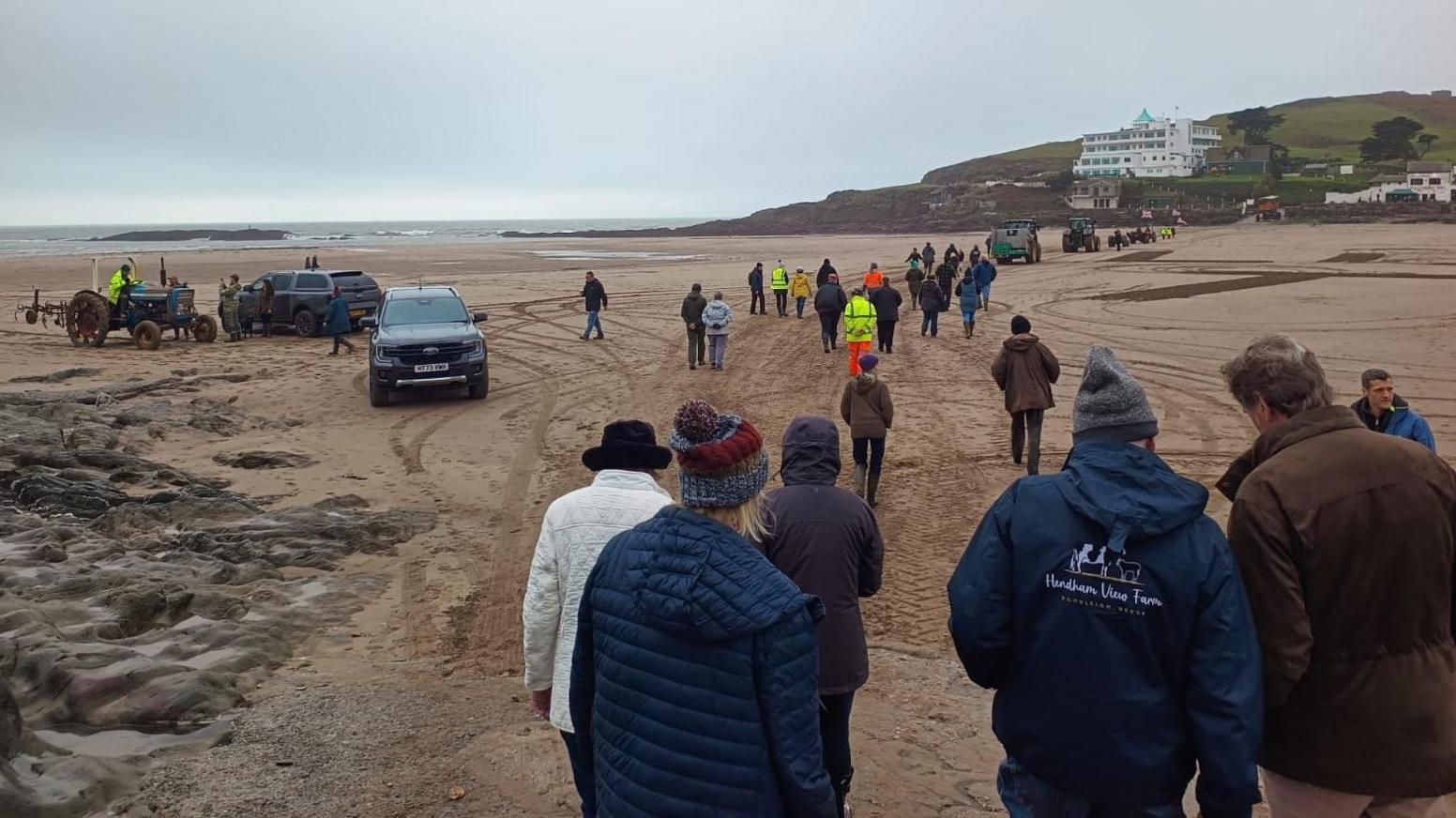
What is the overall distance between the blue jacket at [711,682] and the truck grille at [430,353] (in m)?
13.4

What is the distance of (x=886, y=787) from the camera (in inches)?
188

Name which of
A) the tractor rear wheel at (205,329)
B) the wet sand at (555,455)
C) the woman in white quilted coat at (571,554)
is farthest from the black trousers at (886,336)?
the woman in white quilted coat at (571,554)

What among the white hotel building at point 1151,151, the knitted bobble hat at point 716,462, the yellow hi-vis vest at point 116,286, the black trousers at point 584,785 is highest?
the white hotel building at point 1151,151

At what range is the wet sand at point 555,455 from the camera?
4.97m

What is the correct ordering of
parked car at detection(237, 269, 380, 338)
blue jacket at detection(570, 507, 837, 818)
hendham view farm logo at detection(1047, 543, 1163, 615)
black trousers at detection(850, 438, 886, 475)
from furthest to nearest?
1. parked car at detection(237, 269, 380, 338)
2. black trousers at detection(850, 438, 886, 475)
3. hendham view farm logo at detection(1047, 543, 1163, 615)
4. blue jacket at detection(570, 507, 837, 818)

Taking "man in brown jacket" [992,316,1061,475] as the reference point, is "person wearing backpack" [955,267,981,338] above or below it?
above

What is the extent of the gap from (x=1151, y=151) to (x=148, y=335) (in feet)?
450

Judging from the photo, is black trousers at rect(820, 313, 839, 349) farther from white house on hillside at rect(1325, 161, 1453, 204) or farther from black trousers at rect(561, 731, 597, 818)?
white house on hillside at rect(1325, 161, 1453, 204)

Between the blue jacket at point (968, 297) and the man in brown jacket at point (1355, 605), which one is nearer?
the man in brown jacket at point (1355, 605)

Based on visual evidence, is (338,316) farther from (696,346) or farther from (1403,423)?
(1403,423)

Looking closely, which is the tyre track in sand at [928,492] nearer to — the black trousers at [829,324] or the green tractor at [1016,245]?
Answer: the black trousers at [829,324]

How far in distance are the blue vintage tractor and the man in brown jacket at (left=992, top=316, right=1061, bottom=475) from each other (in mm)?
19033

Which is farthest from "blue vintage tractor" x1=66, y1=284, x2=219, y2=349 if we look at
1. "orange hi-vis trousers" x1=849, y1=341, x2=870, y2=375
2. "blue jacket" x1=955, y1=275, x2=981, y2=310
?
"blue jacket" x1=955, y1=275, x2=981, y2=310

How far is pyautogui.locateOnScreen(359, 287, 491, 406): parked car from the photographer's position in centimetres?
1509
